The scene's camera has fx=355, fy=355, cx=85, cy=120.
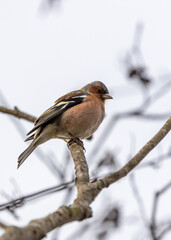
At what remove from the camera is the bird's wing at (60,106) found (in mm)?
6379

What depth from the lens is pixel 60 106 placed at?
6.80m

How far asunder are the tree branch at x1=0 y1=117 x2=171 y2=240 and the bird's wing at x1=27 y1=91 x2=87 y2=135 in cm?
134

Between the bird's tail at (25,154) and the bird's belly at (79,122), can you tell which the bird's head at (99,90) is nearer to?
the bird's belly at (79,122)

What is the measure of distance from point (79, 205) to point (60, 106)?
399cm

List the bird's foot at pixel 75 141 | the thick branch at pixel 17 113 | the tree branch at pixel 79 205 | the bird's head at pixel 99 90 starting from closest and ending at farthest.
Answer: the tree branch at pixel 79 205
the bird's foot at pixel 75 141
the thick branch at pixel 17 113
the bird's head at pixel 99 90

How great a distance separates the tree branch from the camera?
Result: 2.04 meters

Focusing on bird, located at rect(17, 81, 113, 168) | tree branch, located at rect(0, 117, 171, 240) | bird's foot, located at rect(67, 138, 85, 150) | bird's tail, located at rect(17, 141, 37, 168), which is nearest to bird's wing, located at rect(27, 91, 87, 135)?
bird, located at rect(17, 81, 113, 168)

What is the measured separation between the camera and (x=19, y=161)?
5.63 meters

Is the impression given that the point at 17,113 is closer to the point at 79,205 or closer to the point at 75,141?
the point at 75,141

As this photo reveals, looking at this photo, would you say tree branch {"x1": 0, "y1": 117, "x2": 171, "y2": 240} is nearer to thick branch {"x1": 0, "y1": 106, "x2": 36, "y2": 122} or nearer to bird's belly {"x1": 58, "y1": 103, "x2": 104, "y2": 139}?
bird's belly {"x1": 58, "y1": 103, "x2": 104, "y2": 139}

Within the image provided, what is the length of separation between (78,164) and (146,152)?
0.95m

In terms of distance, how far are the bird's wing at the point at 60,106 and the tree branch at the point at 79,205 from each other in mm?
1344

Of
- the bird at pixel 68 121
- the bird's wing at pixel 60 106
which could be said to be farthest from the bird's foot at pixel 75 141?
the bird's wing at pixel 60 106

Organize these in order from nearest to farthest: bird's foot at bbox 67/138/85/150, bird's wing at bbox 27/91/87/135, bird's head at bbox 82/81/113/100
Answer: bird's foot at bbox 67/138/85/150 → bird's wing at bbox 27/91/87/135 → bird's head at bbox 82/81/113/100
